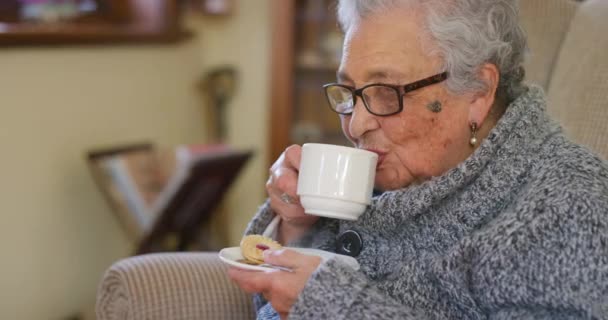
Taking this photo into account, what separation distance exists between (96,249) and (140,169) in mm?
290

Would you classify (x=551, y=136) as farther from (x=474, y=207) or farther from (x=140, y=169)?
(x=140, y=169)

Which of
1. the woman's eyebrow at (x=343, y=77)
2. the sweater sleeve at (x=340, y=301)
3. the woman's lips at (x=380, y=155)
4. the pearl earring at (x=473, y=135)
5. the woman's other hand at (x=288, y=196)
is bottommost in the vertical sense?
the sweater sleeve at (x=340, y=301)

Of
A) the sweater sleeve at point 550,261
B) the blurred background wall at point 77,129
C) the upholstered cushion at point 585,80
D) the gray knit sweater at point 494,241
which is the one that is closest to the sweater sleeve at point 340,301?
the gray knit sweater at point 494,241

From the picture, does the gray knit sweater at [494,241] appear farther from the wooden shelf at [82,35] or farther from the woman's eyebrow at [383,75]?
the wooden shelf at [82,35]

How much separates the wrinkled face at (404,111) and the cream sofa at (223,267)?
13.6 inches

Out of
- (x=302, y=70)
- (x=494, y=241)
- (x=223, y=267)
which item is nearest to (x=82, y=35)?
(x=302, y=70)

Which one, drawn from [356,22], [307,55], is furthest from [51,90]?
[356,22]

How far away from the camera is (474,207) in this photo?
3.26ft

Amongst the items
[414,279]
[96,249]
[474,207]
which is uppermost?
[474,207]

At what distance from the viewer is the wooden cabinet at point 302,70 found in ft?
7.86

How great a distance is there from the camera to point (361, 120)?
108 centimetres

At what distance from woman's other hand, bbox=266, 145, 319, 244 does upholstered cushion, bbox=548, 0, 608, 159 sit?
495 mm

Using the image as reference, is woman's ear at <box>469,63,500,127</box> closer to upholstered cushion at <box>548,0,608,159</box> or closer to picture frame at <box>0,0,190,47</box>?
upholstered cushion at <box>548,0,608,159</box>

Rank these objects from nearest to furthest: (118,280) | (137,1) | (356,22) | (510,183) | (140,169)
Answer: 1. (510,183)
2. (356,22)
3. (118,280)
4. (140,169)
5. (137,1)
